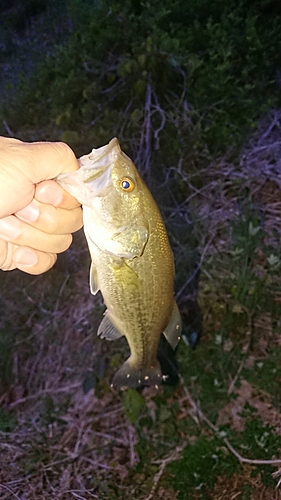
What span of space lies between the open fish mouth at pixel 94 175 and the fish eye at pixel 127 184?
0.05 m

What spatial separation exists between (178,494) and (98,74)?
4.65 m

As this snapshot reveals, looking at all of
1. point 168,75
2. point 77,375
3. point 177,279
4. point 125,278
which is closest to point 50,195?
point 125,278

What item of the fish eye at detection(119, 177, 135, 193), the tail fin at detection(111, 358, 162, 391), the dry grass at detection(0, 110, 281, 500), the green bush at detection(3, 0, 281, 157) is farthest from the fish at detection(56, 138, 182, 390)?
the green bush at detection(3, 0, 281, 157)

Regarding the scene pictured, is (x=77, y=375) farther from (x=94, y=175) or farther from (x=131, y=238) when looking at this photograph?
(x=94, y=175)

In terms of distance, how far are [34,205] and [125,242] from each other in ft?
1.68

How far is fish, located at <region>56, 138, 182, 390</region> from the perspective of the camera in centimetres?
178

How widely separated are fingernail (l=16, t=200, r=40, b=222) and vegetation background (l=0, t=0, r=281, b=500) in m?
2.38

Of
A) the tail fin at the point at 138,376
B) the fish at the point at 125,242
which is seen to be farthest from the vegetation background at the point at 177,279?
the fish at the point at 125,242

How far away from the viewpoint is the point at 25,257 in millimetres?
2205

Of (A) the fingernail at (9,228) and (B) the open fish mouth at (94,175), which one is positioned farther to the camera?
(A) the fingernail at (9,228)

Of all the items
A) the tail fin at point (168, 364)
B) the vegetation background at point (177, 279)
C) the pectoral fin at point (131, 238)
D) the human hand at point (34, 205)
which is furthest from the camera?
the tail fin at point (168, 364)

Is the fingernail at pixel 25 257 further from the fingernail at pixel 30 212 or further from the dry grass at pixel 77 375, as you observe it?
the dry grass at pixel 77 375

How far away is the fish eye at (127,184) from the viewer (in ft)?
5.84

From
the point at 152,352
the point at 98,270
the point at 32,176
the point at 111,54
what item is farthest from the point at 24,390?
the point at 111,54
